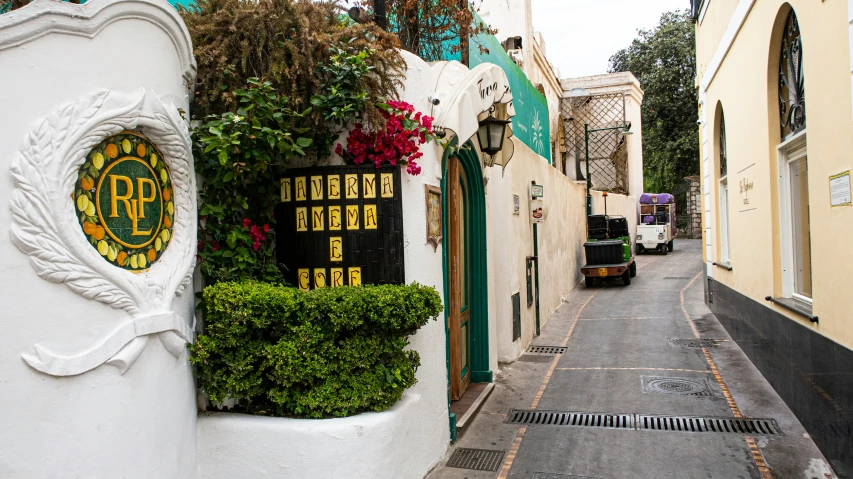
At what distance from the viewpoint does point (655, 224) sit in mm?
28828

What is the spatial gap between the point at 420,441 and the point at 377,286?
1.45 metres

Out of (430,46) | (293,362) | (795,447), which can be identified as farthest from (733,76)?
(293,362)

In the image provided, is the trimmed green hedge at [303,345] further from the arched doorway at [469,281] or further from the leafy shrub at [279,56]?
the arched doorway at [469,281]

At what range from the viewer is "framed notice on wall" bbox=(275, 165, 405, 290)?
4766mm

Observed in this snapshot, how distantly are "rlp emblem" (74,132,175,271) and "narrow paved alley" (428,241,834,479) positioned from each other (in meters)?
3.14

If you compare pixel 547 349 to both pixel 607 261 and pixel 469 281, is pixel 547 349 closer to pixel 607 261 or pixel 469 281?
pixel 469 281

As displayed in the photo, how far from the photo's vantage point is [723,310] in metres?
11.3

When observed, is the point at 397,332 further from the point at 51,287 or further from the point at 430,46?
the point at 430,46

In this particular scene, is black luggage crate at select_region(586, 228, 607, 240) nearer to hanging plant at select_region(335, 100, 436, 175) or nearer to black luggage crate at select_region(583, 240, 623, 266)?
black luggage crate at select_region(583, 240, 623, 266)

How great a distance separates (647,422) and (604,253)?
11796mm

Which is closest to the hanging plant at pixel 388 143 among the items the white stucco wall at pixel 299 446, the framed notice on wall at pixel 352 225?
the framed notice on wall at pixel 352 225

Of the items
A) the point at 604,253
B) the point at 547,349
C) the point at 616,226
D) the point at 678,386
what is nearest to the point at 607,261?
the point at 604,253

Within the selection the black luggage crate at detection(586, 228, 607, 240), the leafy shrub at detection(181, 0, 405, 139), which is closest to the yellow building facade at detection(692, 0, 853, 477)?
the leafy shrub at detection(181, 0, 405, 139)

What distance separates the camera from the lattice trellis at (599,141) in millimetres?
25047
